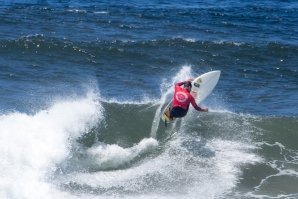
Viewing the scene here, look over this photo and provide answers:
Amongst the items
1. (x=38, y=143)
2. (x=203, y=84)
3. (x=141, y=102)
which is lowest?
(x=38, y=143)

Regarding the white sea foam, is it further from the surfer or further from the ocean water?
the surfer

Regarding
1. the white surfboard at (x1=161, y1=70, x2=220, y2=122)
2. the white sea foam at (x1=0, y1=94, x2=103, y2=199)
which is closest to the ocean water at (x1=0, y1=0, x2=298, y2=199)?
the white sea foam at (x1=0, y1=94, x2=103, y2=199)

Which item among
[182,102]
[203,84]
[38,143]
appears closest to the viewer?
[38,143]

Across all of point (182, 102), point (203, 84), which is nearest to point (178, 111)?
point (182, 102)

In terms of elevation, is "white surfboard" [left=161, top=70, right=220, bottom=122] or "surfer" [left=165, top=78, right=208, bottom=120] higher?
"white surfboard" [left=161, top=70, right=220, bottom=122]

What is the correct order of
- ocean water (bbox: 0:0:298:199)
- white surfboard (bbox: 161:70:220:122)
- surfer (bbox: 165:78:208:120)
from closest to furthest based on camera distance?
ocean water (bbox: 0:0:298:199), surfer (bbox: 165:78:208:120), white surfboard (bbox: 161:70:220:122)

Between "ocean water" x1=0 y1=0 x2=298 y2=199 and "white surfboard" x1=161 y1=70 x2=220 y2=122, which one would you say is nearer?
"ocean water" x1=0 y1=0 x2=298 y2=199

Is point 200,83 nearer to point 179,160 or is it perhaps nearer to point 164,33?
point 179,160

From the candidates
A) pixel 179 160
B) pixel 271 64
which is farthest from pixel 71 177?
Result: pixel 271 64

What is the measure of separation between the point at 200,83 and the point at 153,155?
337cm

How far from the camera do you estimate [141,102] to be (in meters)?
14.8

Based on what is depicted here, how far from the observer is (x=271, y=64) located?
19.8 metres

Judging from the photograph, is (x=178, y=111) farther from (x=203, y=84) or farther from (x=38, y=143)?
(x=38, y=143)

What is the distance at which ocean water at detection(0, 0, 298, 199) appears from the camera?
34.0ft
